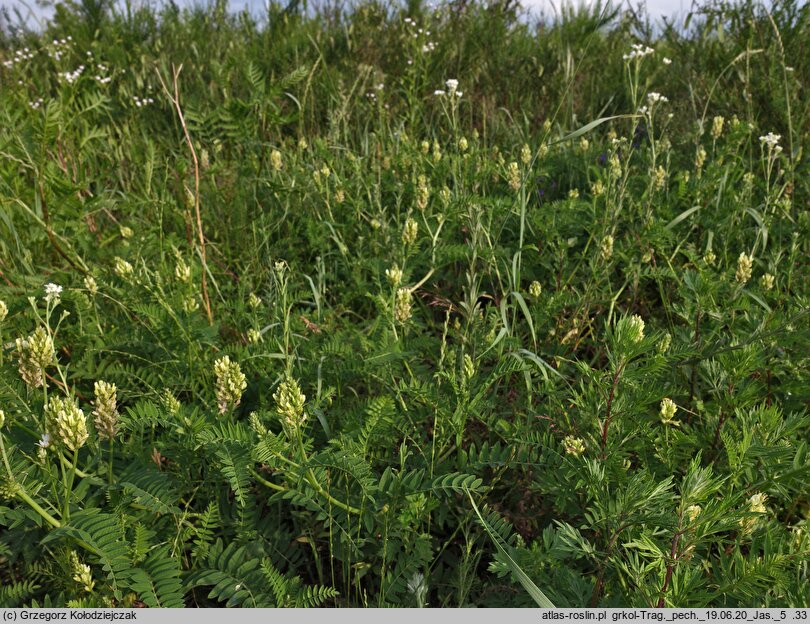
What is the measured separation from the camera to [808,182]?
8.05 ft

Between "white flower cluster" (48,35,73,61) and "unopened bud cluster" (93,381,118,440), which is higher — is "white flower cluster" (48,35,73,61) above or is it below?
above

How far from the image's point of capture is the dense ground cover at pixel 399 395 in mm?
1161

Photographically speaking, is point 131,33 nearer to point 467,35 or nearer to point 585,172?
point 467,35

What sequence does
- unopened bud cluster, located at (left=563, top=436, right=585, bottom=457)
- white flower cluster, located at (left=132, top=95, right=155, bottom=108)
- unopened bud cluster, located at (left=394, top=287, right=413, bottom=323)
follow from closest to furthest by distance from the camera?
unopened bud cluster, located at (left=563, top=436, right=585, bottom=457)
unopened bud cluster, located at (left=394, top=287, right=413, bottom=323)
white flower cluster, located at (left=132, top=95, right=155, bottom=108)

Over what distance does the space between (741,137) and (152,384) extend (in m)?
2.29

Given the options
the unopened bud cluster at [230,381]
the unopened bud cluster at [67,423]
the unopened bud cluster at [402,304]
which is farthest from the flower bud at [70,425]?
the unopened bud cluster at [402,304]

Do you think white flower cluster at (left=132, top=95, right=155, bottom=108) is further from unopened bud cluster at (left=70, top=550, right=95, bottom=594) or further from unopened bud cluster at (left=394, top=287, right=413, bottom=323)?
unopened bud cluster at (left=70, top=550, right=95, bottom=594)

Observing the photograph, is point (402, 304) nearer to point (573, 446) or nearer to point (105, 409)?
point (573, 446)

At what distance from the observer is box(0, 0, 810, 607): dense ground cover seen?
1.16 m

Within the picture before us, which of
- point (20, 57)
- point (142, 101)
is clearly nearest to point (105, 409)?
point (142, 101)

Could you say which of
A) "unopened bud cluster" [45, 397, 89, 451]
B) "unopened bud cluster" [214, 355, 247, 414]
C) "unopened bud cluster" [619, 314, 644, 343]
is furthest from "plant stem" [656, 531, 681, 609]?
"unopened bud cluster" [45, 397, 89, 451]
